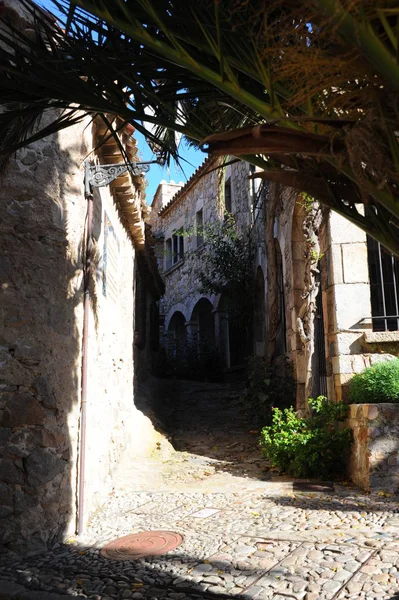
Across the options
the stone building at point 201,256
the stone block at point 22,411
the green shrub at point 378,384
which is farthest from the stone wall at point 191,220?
the stone block at point 22,411

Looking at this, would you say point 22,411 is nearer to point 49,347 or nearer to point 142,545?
point 49,347

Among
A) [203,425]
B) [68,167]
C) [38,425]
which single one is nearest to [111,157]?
[68,167]

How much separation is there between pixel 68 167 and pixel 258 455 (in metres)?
4.61

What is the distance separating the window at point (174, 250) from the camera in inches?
770

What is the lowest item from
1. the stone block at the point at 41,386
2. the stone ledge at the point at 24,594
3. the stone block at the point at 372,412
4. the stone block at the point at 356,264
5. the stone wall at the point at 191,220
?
the stone ledge at the point at 24,594

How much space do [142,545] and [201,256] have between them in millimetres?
12649

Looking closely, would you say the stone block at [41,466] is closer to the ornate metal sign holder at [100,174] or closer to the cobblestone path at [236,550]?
the cobblestone path at [236,550]

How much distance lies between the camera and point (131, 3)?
2.80 metres

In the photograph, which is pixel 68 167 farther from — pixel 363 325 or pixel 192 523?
pixel 363 325

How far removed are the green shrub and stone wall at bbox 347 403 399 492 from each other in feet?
0.42

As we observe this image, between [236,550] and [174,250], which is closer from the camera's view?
[236,550]

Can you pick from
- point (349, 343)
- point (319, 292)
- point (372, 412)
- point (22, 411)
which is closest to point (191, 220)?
point (319, 292)

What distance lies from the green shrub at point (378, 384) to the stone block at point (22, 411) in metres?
3.39

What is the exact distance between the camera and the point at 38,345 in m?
4.50
